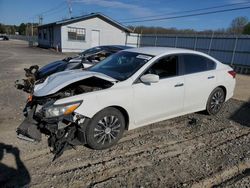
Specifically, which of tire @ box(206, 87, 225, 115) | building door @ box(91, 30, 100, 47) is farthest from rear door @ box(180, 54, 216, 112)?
building door @ box(91, 30, 100, 47)

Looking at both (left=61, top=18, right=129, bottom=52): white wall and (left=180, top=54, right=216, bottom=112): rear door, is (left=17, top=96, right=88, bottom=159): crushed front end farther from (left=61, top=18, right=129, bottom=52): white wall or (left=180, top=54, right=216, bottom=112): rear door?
(left=61, top=18, right=129, bottom=52): white wall

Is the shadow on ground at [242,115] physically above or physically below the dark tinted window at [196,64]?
below

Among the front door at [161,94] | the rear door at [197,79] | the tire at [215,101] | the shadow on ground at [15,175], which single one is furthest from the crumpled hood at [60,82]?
the tire at [215,101]

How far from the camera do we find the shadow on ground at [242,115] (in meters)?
6.04

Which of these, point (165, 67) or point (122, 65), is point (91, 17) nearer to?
point (122, 65)

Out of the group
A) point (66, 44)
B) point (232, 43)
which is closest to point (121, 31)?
point (66, 44)

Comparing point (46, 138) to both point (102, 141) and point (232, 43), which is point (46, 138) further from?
point (232, 43)

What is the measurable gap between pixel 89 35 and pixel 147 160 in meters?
27.7

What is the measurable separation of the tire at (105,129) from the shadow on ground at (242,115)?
3.30 m

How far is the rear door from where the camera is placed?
207 inches

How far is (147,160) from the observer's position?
397cm

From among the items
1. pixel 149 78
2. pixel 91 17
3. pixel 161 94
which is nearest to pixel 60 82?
pixel 149 78

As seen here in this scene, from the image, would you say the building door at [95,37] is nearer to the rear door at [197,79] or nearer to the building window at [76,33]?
the building window at [76,33]

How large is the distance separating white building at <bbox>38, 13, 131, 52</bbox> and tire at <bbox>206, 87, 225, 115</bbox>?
25023 mm
